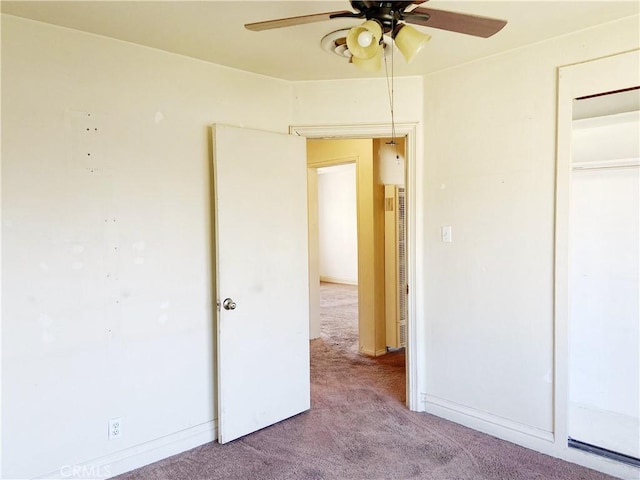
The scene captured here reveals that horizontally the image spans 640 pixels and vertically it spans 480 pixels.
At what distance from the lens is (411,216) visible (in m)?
3.10

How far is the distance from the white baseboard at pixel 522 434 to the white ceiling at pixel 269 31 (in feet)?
7.45

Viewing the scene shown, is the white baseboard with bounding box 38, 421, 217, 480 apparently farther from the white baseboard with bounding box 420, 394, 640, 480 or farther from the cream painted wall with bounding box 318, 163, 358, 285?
the cream painted wall with bounding box 318, 163, 358, 285

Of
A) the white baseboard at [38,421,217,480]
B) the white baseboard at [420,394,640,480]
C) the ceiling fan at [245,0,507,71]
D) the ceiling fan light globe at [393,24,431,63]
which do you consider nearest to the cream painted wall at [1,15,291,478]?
the white baseboard at [38,421,217,480]

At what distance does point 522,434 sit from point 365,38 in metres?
2.44

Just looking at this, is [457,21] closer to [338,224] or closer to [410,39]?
[410,39]

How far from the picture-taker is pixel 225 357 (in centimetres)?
274

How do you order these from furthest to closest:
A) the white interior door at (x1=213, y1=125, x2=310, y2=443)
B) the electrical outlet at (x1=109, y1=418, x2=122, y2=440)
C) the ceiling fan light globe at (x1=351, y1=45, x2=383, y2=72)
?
1. the white interior door at (x1=213, y1=125, x2=310, y2=443)
2. the electrical outlet at (x1=109, y1=418, x2=122, y2=440)
3. the ceiling fan light globe at (x1=351, y1=45, x2=383, y2=72)

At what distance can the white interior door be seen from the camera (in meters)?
2.72

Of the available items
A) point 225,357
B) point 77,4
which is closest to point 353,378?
point 225,357

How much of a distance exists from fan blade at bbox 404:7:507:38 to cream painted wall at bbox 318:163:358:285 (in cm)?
725

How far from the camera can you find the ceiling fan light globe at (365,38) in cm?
161

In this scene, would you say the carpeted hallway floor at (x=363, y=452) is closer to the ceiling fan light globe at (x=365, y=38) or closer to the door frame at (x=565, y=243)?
the door frame at (x=565, y=243)

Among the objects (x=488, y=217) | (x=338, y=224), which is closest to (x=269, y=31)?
(x=488, y=217)

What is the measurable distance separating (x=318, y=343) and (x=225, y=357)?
7.59 feet
